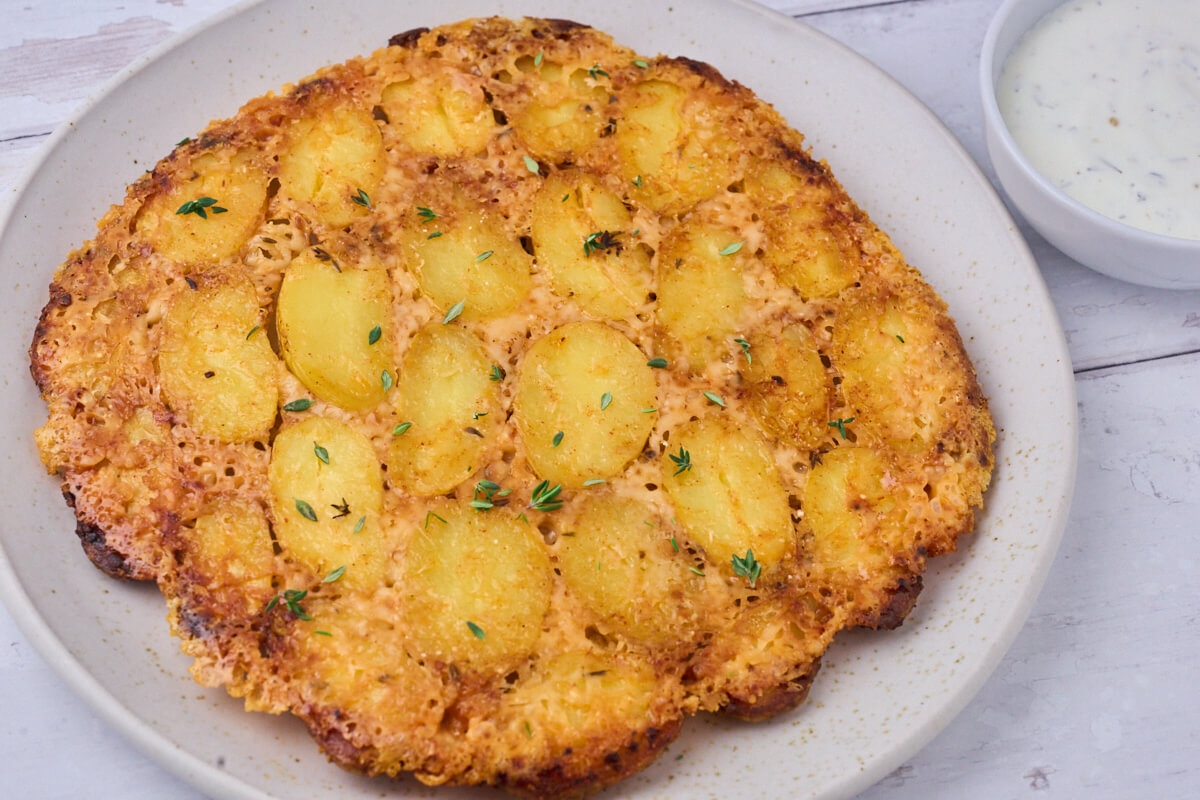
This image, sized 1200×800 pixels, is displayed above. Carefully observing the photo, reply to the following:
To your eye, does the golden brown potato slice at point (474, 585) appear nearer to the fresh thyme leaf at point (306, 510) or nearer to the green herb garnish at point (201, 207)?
the fresh thyme leaf at point (306, 510)

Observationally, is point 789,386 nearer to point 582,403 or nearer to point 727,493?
point 727,493

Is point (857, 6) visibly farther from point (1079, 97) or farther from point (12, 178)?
point (12, 178)

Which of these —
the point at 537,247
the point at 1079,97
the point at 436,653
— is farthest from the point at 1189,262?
the point at 436,653

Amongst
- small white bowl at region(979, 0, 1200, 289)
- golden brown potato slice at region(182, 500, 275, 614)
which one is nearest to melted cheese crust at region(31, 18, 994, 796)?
golden brown potato slice at region(182, 500, 275, 614)

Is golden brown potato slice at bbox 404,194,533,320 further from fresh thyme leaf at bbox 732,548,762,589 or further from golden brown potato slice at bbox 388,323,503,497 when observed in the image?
fresh thyme leaf at bbox 732,548,762,589

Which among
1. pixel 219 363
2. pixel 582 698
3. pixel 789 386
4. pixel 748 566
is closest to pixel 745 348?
pixel 789 386
